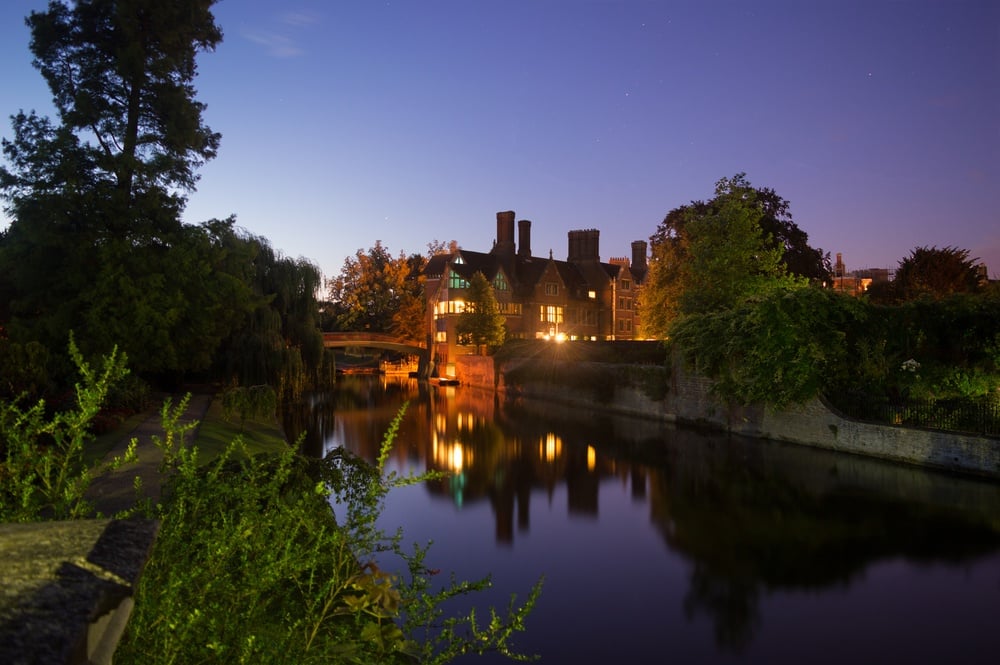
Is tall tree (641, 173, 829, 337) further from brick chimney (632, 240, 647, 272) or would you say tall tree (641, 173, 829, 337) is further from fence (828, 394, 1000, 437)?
brick chimney (632, 240, 647, 272)

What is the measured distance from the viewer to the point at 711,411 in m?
30.1

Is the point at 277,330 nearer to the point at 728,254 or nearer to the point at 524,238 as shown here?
the point at 728,254

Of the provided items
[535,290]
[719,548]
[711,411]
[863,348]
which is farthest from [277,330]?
[535,290]

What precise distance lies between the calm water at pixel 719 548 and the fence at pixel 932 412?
6.13ft

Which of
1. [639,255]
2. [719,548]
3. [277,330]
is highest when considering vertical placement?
[639,255]

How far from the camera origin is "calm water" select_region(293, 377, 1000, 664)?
33.8ft

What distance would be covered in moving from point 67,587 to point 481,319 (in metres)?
59.4

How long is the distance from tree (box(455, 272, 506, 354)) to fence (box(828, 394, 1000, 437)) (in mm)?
39184

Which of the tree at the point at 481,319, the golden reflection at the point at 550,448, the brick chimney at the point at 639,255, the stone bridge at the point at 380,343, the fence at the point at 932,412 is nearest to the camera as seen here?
the fence at the point at 932,412

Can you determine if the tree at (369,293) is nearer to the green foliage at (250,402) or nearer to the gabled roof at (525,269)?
the gabled roof at (525,269)

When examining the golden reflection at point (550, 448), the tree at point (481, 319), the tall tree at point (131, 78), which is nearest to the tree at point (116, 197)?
the tall tree at point (131, 78)

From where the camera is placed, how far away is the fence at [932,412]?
19875 mm

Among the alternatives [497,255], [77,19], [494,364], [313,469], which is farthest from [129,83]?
[497,255]

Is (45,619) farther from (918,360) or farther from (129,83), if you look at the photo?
(129,83)
